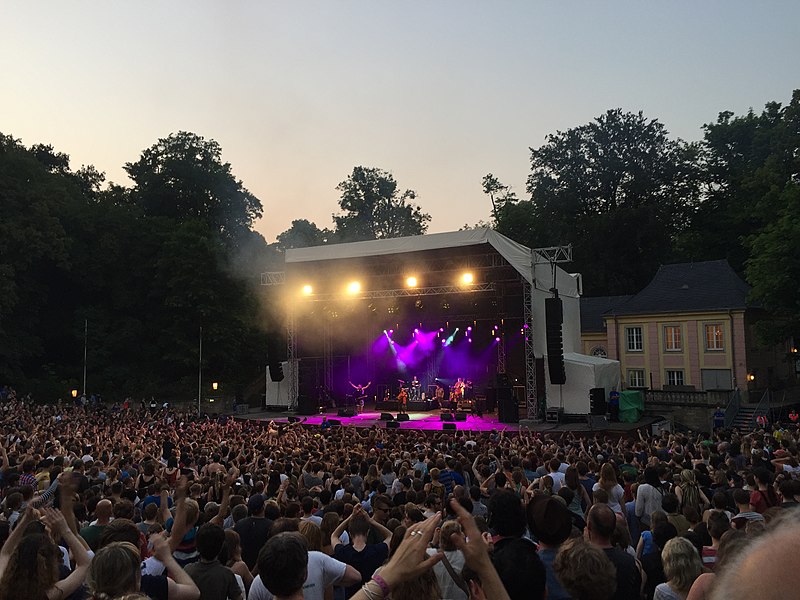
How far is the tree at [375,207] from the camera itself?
6981 cm

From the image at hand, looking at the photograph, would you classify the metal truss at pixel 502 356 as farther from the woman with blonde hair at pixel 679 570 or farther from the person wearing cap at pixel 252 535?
the woman with blonde hair at pixel 679 570

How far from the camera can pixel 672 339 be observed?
3450 cm

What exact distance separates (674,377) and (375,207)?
145ft

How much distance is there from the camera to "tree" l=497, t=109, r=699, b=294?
166 ft

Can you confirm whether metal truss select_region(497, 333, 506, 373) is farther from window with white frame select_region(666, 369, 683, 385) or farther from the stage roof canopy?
window with white frame select_region(666, 369, 683, 385)

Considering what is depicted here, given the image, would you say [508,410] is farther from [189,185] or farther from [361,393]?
[189,185]

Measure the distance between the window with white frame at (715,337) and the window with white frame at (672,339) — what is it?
1.48 metres

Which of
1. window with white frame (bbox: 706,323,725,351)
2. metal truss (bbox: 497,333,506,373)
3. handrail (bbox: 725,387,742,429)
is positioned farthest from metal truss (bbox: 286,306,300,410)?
window with white frame (bbox: 706,323,725,351)

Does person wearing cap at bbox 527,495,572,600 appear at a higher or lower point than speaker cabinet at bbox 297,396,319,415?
higher

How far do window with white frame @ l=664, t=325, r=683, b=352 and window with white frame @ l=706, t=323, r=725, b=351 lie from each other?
148 centimetres

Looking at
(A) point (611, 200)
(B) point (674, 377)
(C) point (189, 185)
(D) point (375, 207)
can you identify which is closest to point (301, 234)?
(D) point (375, 207)

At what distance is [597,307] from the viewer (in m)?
41.8

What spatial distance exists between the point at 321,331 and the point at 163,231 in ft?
51.3

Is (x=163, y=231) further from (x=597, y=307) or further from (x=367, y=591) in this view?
(x=367, y=591)
